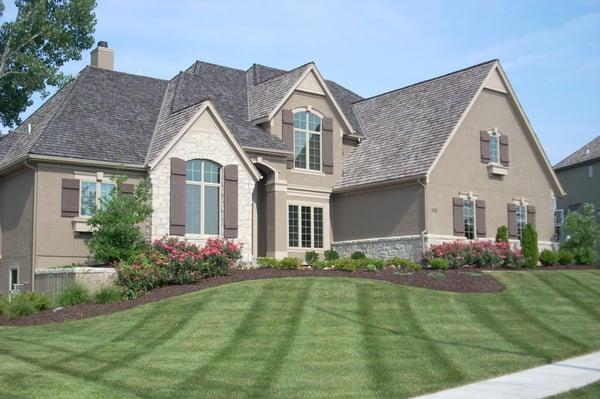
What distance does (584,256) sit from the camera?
3056 cm

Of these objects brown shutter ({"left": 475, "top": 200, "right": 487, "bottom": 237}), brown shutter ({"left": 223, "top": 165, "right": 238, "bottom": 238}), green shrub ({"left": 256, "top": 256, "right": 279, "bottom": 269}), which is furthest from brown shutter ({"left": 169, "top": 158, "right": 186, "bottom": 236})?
brown shutter ({"left": 475, "top": 200, "right": 487, "bottom": 237})

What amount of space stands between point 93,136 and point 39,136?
5.84 feet

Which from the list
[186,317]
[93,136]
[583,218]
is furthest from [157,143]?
[583,218]

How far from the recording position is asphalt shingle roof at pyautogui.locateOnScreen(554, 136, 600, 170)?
4391 cm

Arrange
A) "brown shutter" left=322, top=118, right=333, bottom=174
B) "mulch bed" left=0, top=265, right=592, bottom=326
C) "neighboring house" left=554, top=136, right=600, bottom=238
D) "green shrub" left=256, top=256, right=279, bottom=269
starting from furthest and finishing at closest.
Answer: "neighboring house" left=554, top=136, right=600, bottom=238, "brown shutter" left=322, top=118, right=333, bottom=174, "green shrub" left=256, top=256, right=279, bottom=269, "mulch bed" left=0, top=265, right=592, bottom=326

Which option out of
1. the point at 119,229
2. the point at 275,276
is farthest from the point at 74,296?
the point at 275,276

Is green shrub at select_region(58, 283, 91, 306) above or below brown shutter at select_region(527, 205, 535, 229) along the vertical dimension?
below

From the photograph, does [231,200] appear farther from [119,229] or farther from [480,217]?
[480,217]

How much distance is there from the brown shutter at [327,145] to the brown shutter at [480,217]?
5993 millimetres

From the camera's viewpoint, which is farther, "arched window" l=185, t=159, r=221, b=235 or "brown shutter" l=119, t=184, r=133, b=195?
"arched window" l=185, t=159, r=221, b=235

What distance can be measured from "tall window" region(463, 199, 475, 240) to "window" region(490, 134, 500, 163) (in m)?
2.56

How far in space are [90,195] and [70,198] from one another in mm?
760

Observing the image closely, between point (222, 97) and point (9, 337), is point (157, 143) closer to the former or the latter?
point (222, 97)

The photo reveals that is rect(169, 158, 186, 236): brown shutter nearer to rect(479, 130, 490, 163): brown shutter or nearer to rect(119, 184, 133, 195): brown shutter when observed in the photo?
rect(119, 184, 133, 195): brown shutter
